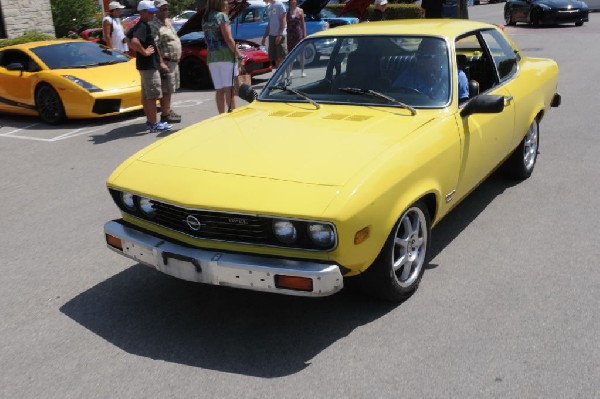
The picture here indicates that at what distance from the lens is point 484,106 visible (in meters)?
4.27

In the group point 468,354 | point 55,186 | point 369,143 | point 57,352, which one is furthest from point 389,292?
point 55,186

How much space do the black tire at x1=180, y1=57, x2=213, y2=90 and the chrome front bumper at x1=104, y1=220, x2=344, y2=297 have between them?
32.4 feet

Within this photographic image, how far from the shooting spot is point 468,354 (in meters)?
3.31

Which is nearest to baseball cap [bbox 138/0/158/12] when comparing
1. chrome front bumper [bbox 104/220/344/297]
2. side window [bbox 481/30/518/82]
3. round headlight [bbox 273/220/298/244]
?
side window [bbox 481/30/518/82]

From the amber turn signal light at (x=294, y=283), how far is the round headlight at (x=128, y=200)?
3.67 ft

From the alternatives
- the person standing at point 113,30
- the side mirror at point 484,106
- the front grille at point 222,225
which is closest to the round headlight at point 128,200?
the front grille at point 222,225

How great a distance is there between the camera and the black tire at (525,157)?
5.96m

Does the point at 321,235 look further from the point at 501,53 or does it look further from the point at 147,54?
the point at 147,54

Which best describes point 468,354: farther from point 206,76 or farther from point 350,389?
point 206,76

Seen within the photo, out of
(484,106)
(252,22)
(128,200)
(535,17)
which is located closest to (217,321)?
(128,200)

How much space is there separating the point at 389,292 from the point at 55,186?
4.33 meters

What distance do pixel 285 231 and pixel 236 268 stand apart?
0.30m

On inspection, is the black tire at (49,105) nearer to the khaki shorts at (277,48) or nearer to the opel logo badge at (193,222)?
the khaki shorts at (277,48)

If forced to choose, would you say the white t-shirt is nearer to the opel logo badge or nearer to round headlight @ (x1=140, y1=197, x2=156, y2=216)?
round headlight @ (x1=140, y1=197, x2=156, y2=216)
